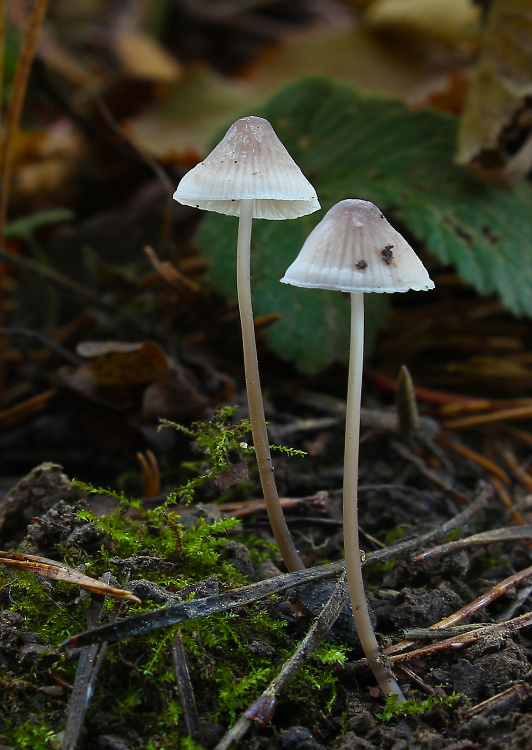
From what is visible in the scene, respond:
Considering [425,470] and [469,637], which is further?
[425,470]

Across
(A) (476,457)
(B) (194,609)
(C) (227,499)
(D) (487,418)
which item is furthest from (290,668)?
(D) (487,418)

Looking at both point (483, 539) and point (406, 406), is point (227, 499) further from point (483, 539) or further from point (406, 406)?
point (483, 539)

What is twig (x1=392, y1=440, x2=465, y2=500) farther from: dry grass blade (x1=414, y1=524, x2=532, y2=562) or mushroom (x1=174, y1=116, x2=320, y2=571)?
mushroom (x1=174, y1=116, x2=320, y2=571)

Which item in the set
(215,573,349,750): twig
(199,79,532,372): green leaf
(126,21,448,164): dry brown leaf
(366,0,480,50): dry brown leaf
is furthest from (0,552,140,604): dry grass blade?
(366,0,480,50): dry brown leaf

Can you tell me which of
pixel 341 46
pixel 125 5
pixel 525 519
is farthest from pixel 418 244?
pixel 125 5

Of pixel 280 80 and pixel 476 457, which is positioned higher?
pixel 280 80
